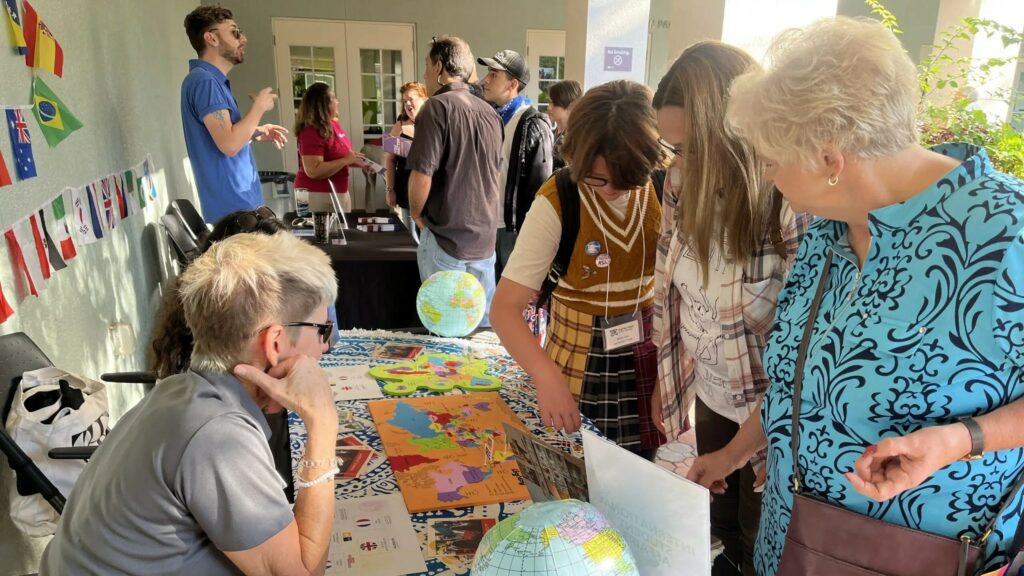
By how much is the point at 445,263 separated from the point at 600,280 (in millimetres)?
1552

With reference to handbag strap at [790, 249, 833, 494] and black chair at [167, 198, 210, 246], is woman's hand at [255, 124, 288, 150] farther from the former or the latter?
handbag strap at [790, 249, 833, 494]

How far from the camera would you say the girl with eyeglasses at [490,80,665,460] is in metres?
1.45

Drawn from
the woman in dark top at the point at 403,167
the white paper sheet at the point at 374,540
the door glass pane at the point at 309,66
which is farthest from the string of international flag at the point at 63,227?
the door glass pane at the point at 309,66

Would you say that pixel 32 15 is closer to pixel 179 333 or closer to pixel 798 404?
pixel 179 333

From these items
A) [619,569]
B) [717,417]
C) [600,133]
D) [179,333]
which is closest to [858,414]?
[619,569]

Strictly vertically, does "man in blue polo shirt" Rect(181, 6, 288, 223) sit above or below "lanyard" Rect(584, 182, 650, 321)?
above

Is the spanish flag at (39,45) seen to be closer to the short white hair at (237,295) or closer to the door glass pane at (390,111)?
the short white hair at (237,295)

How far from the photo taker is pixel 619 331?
5.37 feet

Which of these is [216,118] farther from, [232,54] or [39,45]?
[39,45]

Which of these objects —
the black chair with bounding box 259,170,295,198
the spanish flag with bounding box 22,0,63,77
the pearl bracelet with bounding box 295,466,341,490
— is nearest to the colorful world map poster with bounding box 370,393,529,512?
the pearl bracelet with bounding box 295,466,341,490

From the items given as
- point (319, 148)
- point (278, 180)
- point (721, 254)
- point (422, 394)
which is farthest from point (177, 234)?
point (278, 180)

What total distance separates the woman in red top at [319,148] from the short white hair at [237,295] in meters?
3.52

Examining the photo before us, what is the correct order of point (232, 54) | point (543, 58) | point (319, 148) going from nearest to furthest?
point (232, 54) < point (319, 148) < point (543, 58)

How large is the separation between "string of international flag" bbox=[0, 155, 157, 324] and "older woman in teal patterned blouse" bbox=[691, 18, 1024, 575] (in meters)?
1.80
